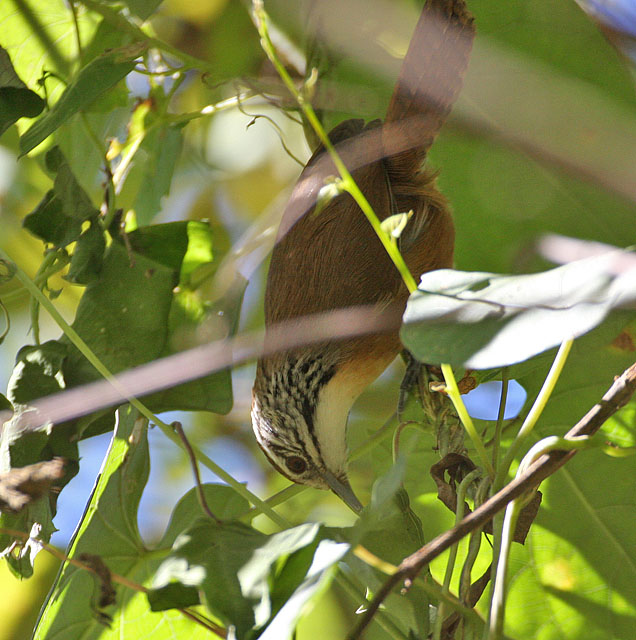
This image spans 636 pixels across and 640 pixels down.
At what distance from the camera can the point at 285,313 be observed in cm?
238

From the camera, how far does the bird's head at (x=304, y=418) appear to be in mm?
2424

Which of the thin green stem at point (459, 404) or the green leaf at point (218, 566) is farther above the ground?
the thin green stem at point (459, 404)

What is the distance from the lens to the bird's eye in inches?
96.4

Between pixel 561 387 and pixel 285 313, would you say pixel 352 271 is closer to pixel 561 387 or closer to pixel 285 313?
pixel 285 313

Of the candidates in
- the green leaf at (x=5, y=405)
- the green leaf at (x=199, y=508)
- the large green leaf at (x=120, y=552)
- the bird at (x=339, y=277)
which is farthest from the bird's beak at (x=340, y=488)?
the green leaf at (x=5, y=405)

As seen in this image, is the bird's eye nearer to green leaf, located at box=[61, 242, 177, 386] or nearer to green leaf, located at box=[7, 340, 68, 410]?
green leaf, located at box=[61, 242, 177, 386]

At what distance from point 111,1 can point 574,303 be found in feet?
5.35

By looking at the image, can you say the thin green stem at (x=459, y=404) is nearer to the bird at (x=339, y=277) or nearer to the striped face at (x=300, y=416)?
the bird at (x=339, y=277)

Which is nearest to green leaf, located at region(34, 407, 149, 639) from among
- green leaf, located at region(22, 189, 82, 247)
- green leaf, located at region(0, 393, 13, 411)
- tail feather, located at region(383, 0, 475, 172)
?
green leaf, located at region(0, 393, 13, 411)

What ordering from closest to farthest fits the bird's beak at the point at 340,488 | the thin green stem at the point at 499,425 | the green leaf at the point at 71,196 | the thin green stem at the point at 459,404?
1. the thin green stem at the point at 459,404
2. the thin green stem at the point at 499,425
3. the green leaf at the point at 71,196
4. the bird's beak at the point at 340,488

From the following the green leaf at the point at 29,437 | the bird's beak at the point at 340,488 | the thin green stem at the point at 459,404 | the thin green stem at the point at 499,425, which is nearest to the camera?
the thin green stem at the point at 459,404

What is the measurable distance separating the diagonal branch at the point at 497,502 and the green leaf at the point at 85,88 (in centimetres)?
125

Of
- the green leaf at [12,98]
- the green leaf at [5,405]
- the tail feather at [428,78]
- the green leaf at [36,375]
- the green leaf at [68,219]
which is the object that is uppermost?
the green leaf at [12,98]

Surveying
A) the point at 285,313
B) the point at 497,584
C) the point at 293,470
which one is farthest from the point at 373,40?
the point at 497,584
